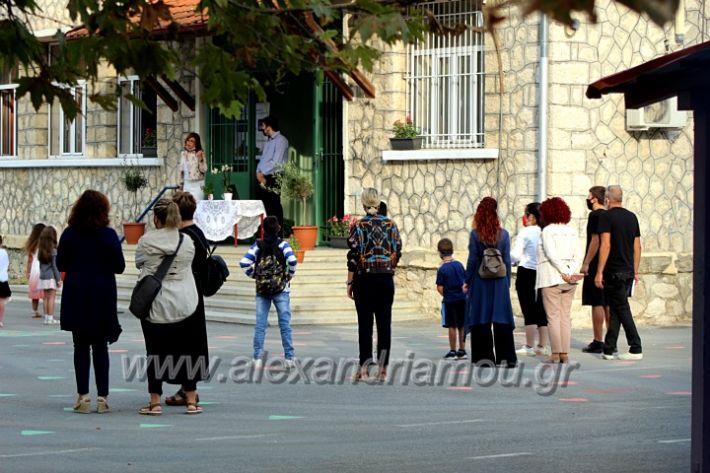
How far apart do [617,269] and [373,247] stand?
3456 mm

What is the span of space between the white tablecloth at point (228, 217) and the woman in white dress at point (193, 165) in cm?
90

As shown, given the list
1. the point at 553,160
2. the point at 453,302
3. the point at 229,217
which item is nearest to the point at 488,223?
the point at 453,302

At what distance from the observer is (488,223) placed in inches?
576

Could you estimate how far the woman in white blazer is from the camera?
14.8m

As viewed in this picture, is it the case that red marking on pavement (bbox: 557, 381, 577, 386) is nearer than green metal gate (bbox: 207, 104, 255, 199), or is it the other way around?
red marking on pavement (bbox: 557, 381, 577, 386)

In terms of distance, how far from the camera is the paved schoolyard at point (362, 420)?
927 cm

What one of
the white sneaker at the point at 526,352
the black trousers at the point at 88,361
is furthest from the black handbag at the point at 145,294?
the white sneaker at the point at 526,352

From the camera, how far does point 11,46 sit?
292 inches

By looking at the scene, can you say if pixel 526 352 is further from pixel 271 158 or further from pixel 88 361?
pixel 271 158

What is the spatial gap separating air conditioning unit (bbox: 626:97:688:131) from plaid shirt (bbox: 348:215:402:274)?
789 cm

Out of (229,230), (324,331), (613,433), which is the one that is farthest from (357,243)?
(229,230)

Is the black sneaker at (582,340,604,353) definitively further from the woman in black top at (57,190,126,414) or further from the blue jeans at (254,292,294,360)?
the woman in black top at (57,190,126,414)

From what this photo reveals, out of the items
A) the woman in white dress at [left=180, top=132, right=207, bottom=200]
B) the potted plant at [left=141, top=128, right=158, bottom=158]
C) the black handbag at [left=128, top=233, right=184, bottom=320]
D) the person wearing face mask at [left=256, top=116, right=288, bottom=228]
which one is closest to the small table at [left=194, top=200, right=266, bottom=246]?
the person wearing face mask at [left=256, top=116, right=288, bottom=228]

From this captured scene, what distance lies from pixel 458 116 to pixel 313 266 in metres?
3.17
